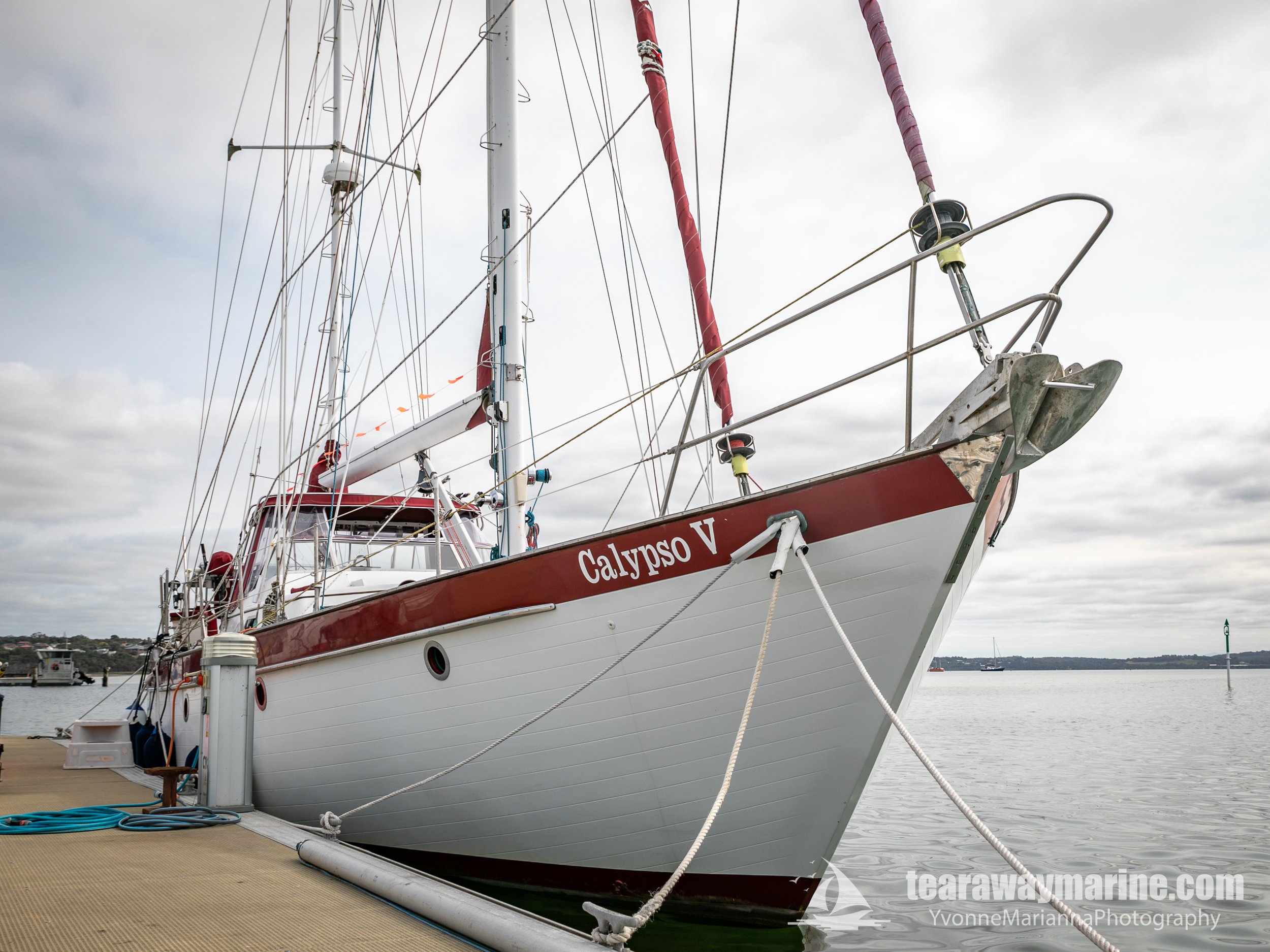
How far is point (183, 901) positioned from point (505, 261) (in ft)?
17.7

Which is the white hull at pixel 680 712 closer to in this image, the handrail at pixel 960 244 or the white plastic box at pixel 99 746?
the handrail at pixel 960 244

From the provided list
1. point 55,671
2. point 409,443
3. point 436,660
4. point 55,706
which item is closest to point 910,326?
point 436,660

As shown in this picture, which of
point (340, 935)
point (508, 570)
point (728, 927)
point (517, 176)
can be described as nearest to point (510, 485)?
point (508, 570)

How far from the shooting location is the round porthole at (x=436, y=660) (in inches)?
199

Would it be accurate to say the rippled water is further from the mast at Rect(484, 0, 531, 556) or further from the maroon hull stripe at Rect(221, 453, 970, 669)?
the mast at Rect(484, 0, 531, 556)

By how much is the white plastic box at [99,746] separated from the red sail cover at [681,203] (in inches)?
336

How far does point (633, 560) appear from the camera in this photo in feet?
14.5

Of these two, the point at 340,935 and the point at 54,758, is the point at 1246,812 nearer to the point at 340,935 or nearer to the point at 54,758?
the point at 340,935

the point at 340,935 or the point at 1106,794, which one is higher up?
the point at 340,935

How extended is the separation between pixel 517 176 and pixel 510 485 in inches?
118

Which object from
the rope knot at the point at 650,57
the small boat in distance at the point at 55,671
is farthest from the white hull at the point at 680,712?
the small boat in distance at the point at 55,671

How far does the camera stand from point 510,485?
6676 millimetres

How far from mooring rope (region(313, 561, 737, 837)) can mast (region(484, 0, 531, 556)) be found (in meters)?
2.00

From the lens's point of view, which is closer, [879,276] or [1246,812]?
[879,276]
